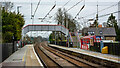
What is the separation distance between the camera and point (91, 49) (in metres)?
29.7

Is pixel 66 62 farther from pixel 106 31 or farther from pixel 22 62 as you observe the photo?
pixel 106 31

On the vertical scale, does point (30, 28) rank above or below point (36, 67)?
above

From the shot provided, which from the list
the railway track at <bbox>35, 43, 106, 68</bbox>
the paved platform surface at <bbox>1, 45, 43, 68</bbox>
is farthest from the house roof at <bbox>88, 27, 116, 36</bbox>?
the paved platform surface at <bbox>1, 45, 43, 68</bbox>

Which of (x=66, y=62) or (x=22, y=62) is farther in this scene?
(x=66, y=62)

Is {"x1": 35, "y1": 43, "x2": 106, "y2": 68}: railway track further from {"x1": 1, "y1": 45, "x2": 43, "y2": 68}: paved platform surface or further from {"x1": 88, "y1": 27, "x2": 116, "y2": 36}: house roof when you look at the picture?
{"x1": 88, "y1": 27, "x2": 116, "y2": 36}: house roof

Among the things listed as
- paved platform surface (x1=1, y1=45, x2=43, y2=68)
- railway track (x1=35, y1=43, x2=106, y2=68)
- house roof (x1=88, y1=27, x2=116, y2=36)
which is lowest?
railway track (x1=35, y1=43, x2=106, y2=68)

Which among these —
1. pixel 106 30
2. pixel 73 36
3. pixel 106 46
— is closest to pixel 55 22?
pixel 73 36

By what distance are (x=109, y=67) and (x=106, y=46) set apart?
8.52m

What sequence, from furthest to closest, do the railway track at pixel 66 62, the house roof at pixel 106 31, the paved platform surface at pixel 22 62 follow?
the house roof at pixel 106 31 < the railway track at pixel 66 62 < the paved platform surface at pixel 22 62

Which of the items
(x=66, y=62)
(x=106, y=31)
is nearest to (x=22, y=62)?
(x=66, y=62)

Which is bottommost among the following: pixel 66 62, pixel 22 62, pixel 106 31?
pixel 66 62

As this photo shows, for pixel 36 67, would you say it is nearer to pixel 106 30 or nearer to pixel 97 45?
pixel 97 45

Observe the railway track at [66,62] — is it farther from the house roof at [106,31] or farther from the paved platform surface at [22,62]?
the house roof at [106,31]

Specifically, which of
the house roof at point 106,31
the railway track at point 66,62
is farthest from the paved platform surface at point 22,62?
the house roof at point 106,31
